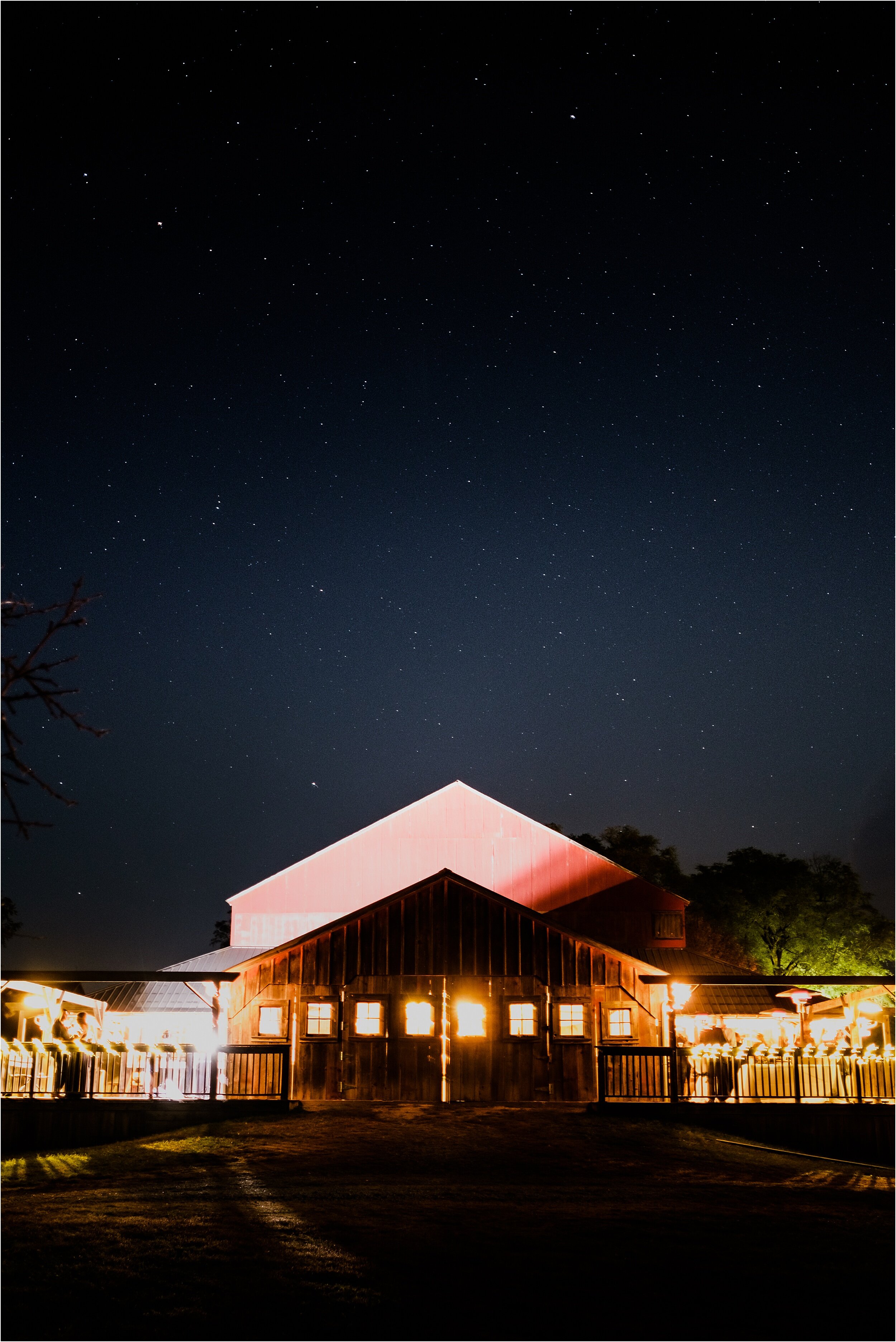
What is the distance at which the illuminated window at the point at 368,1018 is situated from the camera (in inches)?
989

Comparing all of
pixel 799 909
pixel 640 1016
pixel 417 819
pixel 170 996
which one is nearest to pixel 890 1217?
pixel 640 1016

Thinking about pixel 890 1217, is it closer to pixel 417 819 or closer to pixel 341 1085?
pixel 341 1085

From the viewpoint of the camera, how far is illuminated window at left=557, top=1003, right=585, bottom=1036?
25.0 m

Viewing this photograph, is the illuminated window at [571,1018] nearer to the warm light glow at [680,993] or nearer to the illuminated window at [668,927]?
the warm light glow at [680,993]

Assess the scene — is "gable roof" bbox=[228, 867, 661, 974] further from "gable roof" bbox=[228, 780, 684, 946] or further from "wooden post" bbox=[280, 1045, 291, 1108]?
"gable roof" bbox=[228, 780, 684, 946]

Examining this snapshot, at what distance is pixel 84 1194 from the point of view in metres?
13.0

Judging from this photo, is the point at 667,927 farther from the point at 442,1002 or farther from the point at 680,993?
the point at 442,1002

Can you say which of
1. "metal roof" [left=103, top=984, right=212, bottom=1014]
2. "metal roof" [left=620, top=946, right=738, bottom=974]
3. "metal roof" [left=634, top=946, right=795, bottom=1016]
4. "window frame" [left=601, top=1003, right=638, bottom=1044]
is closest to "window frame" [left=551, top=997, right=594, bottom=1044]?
"window frame" [left=601, top=1003, right=638, bottom=1044]

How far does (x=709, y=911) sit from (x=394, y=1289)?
166 feet

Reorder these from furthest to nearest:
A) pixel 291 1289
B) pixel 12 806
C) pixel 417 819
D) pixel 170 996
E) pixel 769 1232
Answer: pixel 417 819
pixel 170 996
pixel 769 1232
pixel 291 1289
pixel 12 806

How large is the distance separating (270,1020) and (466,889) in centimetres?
521

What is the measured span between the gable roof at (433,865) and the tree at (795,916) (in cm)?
1945

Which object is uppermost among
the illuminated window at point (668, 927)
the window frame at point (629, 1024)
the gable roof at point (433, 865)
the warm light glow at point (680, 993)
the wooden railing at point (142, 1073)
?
the gable roof at point (433, 865)

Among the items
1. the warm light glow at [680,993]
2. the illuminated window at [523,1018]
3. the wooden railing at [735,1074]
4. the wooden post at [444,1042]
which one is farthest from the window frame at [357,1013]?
the warm light glow at [680,993]
